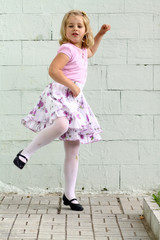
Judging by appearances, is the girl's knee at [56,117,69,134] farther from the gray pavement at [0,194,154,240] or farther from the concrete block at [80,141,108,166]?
the concrete block at [80,141,108,166]

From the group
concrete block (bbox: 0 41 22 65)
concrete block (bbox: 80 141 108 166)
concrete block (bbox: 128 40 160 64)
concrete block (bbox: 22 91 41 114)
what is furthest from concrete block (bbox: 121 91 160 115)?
concrete block (bbox: 0 41 22 65)

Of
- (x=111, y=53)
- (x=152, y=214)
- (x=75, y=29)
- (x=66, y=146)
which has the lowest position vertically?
(x=152, y=214)

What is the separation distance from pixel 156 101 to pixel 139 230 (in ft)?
5.92

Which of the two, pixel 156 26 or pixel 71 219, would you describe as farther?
pixel 156 26

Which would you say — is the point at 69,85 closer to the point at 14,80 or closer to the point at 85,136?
the point at 85,136

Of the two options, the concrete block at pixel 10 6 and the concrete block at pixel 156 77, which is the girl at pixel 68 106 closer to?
the concrete block at pixel 156 77

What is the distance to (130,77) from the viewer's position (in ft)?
17.3

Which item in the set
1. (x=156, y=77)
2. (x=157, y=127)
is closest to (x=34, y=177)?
(x=157, y=127)

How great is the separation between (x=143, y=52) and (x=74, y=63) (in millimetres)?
1186

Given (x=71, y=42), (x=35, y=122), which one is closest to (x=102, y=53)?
(x=71, y=42)

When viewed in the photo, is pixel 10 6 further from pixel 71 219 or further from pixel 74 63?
pixel 71 219

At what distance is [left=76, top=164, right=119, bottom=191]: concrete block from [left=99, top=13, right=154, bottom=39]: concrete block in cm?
145

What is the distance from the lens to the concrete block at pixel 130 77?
528 centimetres

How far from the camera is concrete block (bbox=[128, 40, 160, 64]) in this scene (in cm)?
528
